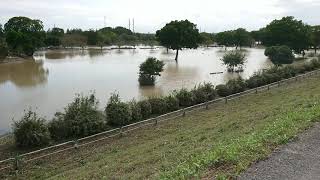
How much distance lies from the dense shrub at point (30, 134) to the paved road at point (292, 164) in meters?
9.00

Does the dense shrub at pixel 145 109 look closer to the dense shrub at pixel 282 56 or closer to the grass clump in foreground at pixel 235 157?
the grass clump in foreground at pixel 235 157

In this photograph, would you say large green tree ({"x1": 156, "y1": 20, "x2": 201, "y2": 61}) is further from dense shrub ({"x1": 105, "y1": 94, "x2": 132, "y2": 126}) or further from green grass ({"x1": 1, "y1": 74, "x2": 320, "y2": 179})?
green grass ({"x1": 1, "y1": 74, "x2": 320, "y2": 179})

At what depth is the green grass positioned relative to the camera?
7750 millimetres

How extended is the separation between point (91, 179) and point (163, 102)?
452 inches

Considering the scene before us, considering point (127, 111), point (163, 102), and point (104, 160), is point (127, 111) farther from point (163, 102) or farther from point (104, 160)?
point (104, 160)

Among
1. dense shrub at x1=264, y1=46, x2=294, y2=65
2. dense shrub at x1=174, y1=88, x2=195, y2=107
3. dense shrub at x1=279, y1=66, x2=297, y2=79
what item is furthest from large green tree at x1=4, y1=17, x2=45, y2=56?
dense shrub at x1=174, y1=88, x2=195, y2=107

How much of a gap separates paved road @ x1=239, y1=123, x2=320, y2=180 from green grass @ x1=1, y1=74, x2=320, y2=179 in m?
0.20

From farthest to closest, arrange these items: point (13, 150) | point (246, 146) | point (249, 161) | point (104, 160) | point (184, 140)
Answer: point (13, 150), point (184, 140), point (104, 160), point (246, 146), point (249, 161)

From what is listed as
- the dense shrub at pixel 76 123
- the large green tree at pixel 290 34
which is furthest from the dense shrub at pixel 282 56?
the dense shrub at pixel 76 123

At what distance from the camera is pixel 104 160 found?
476 inches

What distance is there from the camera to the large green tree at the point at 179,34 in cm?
7531

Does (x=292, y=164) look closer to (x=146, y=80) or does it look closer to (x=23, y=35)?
(x=146, y=80)

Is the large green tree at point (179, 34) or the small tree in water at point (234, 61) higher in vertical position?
the large green tree at point (179, 34)

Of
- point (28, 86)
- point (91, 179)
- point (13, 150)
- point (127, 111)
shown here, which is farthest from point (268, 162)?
point (28, 86)
